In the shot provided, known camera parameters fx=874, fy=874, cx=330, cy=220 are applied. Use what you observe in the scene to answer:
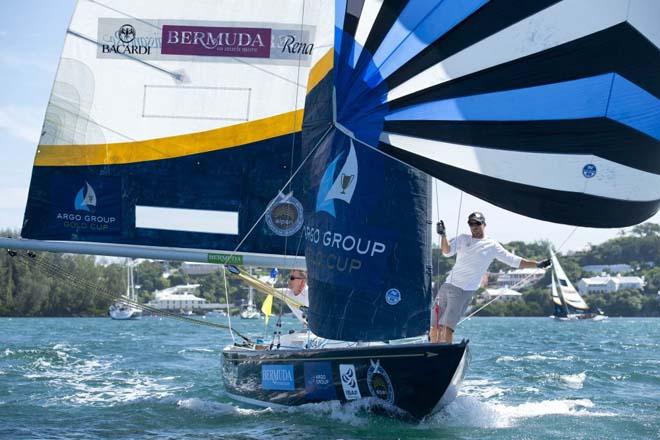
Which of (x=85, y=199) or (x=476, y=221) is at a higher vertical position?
(x=85, y=199)

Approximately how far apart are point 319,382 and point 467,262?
2004 millimetres

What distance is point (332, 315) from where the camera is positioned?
9086 millimetres

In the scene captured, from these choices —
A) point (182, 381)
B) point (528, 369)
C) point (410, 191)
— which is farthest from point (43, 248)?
point (528, 369)

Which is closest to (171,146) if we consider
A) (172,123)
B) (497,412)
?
(172,123)

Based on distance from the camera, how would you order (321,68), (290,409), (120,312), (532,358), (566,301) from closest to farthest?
1. (290,409)
2. (321,68)
3. (532,358)
4. (120,312)
5. (566,301)

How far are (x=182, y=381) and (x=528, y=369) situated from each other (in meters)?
6.48

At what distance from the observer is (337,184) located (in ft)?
29.9

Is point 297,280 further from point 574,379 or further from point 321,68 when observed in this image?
point 574,379

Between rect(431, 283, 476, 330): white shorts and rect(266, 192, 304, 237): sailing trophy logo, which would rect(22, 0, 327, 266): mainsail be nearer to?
rect(266, 192, 304, 237): sailing trophy logo

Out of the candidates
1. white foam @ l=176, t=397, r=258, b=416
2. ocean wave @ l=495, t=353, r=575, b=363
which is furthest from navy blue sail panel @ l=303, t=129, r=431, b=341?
ocean wave @ l=495, t=353, r=575, b=363

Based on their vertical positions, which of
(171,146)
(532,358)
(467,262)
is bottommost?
(532,358)

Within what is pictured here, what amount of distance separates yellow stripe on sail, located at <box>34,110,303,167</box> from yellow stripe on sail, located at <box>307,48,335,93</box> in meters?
1.29

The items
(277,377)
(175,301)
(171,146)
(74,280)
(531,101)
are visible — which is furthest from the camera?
(175,301)

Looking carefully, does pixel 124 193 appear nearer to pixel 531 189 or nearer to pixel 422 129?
pixel 422 129
